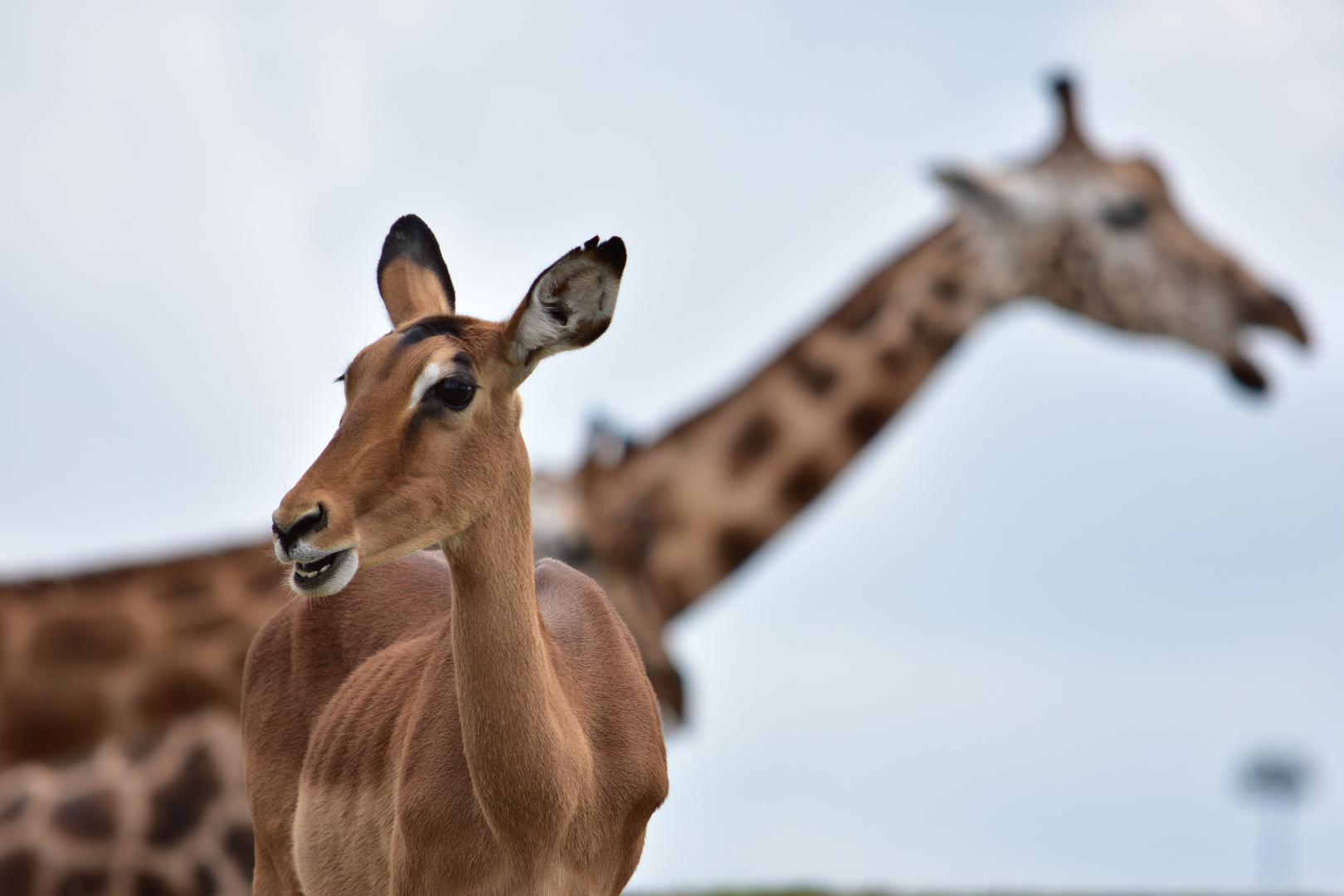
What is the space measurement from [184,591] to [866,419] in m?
4.87

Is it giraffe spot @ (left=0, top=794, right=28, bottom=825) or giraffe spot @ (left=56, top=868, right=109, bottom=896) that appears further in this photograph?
giraffe spot @ (left=0, top=794, right=28, bottom=825)

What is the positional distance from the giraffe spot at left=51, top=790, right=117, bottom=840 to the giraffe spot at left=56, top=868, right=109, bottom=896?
0.58ft

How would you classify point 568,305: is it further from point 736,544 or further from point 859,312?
point 859,312

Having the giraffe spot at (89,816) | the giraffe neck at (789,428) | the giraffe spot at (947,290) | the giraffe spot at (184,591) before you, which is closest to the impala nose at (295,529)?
the giraffe spot at (89,816)

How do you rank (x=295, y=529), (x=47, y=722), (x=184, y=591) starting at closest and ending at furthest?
(x=295, y=529) < (x=47, y=722) < (x=184, y=591)

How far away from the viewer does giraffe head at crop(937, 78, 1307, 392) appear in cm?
1193

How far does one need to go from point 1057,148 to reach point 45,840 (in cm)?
913

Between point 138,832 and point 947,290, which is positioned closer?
point 138,832

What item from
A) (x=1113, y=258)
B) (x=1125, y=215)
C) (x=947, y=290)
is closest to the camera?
(x=947, y=290)

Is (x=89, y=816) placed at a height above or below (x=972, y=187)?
below

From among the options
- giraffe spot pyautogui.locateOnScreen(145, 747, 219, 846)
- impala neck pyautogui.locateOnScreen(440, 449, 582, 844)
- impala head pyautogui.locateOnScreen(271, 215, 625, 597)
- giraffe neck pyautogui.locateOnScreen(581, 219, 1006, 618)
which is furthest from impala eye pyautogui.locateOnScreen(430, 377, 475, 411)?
Answer: giraffe neck pyautogui.locateOnScreen(581, 219, 1006, 618)

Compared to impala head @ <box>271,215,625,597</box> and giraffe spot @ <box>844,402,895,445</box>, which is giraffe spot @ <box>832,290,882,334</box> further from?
impala head @ <box>271,215,625,597</box>

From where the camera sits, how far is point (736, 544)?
36.1ft

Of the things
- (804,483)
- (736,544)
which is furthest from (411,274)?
(804,483)
